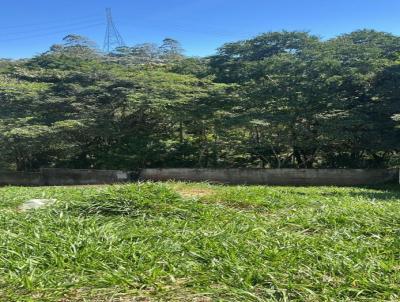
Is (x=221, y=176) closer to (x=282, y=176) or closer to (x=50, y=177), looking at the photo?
(x=282, y=176)

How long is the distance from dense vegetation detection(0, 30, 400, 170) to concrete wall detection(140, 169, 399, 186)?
806 millimetres

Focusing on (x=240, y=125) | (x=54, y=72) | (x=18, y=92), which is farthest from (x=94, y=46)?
(x=240, y=125)

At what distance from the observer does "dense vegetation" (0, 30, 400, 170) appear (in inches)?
607

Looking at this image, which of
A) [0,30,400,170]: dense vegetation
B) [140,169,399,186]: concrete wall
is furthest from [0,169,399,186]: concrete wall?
[0,30,400,170]: dense vegetation

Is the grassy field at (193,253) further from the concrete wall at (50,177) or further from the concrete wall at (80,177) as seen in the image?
the concrete wall at (50,177)

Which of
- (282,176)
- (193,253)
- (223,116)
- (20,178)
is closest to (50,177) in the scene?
(20,178)

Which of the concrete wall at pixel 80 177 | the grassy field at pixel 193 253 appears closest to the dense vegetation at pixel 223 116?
the concrete wall at pixel 80 177

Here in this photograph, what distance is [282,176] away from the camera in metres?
15.6

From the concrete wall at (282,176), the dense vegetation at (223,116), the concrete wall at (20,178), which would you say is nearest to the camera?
the concrete wall at (282,176)

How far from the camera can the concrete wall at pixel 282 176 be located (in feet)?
48.8

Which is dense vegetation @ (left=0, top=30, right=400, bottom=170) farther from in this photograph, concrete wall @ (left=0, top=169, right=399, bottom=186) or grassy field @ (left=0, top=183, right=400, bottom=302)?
grassy field @ (left=0, top=183, right=400, bottom=302)

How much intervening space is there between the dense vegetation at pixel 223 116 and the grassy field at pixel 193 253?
10171 mm

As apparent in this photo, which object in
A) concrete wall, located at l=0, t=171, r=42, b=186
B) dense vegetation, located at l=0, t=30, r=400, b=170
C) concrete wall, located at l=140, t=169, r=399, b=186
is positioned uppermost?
dense vegetation, located at l=0, t=30, r=400, b=170

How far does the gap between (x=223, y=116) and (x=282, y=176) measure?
310cm
